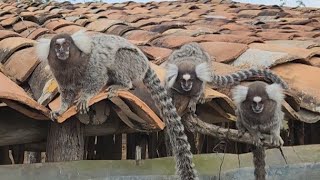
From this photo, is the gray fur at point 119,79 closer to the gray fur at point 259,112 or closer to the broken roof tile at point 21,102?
the broken roof tile at point 21,102

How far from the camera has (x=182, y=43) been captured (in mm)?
5066

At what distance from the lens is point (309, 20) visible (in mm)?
7090

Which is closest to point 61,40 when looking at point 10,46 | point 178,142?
point 10,46

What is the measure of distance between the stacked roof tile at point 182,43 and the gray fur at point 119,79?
8 centimetres

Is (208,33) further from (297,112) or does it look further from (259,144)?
(259,144)

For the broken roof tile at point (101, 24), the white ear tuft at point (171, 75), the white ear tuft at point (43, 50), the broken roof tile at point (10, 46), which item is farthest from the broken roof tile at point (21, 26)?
the white ear tuft at point (171, 75)

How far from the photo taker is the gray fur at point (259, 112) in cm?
339

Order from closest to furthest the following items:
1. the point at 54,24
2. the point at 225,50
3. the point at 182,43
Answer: the point at 225,50
the point at 182,43
the point at 54,24

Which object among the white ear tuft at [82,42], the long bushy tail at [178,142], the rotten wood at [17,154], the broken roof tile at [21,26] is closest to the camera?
the long bushy tail at [178,142]

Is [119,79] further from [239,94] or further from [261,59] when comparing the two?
[261,59]

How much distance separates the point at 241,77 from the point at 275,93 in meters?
0.45

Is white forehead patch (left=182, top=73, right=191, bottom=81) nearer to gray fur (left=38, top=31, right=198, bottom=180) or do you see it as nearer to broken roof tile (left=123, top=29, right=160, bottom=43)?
gray fur (left=38, top=31, right=198, bottom=180)

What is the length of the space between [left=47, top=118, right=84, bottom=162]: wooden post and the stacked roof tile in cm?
16

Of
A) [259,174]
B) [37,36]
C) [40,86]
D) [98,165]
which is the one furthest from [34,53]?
[259,174]
